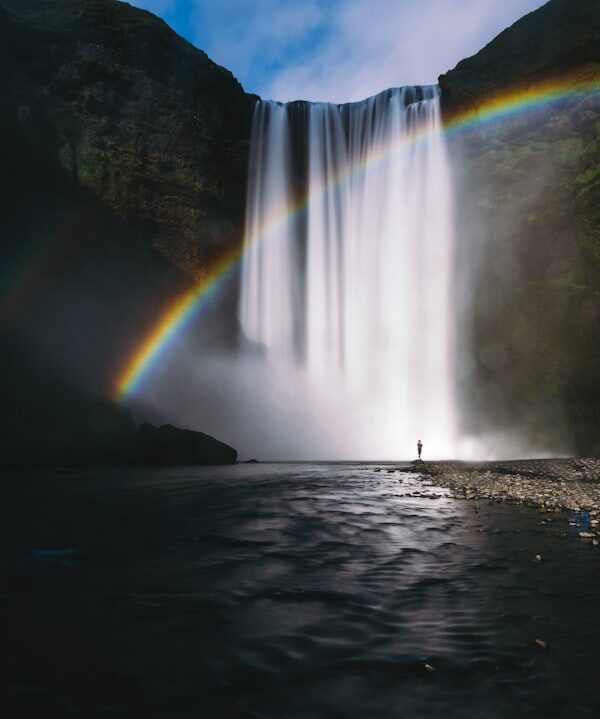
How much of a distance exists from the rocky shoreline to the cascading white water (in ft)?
62.5

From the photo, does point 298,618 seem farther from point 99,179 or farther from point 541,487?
point 99,179

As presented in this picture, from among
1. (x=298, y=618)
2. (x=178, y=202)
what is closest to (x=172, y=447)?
(x=178, y=202)

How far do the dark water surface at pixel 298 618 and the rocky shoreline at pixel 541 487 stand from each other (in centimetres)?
149

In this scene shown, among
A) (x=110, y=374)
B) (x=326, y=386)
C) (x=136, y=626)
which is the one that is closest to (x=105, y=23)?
(x=110, y=374)

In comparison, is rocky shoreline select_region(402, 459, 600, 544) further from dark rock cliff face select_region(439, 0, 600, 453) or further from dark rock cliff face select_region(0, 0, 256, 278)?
dark rock cliff face select_region(0, 0, 256, 278)

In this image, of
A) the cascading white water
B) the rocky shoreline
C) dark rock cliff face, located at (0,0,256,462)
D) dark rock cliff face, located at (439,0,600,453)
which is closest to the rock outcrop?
dark rock cliff face, located at (0,0,256,462)

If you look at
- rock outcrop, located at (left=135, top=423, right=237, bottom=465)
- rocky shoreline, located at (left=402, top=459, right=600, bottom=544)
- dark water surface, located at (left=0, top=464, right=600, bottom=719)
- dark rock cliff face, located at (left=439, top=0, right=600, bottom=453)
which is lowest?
dark water surface, located at (left=0, top=464, right=600, bottom=719)

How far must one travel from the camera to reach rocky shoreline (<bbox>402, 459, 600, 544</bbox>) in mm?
14180

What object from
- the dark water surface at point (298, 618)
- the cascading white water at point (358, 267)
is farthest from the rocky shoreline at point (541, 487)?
the cascading white water at point (358, 267)

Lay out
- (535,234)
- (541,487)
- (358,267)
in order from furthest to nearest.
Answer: (358,267) < (535,234) < (541,487)

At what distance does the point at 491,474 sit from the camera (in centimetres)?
2409

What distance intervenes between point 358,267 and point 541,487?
33.2 m

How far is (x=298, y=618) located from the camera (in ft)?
20.9

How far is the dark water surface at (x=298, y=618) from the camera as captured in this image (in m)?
4.45
